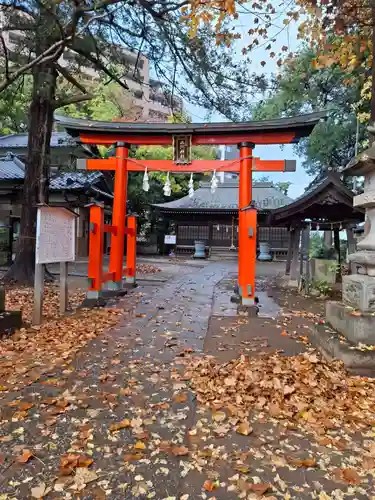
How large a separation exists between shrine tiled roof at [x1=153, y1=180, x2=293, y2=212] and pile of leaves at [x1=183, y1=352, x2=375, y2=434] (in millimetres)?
21626

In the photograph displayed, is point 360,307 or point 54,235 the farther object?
point 54,235

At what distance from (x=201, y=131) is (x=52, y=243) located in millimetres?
4802

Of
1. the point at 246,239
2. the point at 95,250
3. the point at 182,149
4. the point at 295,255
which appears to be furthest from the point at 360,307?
the point at 295,255

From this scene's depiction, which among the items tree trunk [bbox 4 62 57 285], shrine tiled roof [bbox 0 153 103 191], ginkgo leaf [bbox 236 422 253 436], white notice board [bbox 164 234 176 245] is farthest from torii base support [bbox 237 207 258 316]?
white notice board [bbox 164 234 176 245]

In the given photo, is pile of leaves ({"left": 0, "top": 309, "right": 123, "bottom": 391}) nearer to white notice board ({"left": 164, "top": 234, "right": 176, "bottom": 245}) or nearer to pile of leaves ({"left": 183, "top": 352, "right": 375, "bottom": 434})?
pile of leaves ({"left": 183, "top": 352, "right": 375, "bottom": 434})

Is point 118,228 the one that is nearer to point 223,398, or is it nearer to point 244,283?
point 244,283

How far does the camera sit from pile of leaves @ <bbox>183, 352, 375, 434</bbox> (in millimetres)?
3131

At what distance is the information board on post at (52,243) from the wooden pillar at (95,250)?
769 millimetres

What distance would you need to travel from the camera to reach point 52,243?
241 inches

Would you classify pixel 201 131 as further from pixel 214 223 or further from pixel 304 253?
pixel 214 223

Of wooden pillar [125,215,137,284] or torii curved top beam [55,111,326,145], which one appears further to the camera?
wooden pillar [125,215,137,284]

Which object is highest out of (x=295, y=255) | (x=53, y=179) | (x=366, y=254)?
(x=53, y=179)

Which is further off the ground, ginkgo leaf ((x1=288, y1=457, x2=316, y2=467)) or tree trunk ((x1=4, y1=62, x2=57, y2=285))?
tree trunk ((x1=4, y1=62, x2=57, y2=285))

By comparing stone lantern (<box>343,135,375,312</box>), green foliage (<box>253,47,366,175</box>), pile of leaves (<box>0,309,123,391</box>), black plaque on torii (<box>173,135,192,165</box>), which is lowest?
pile of leaves (<box>0,309,123,391</box>)
